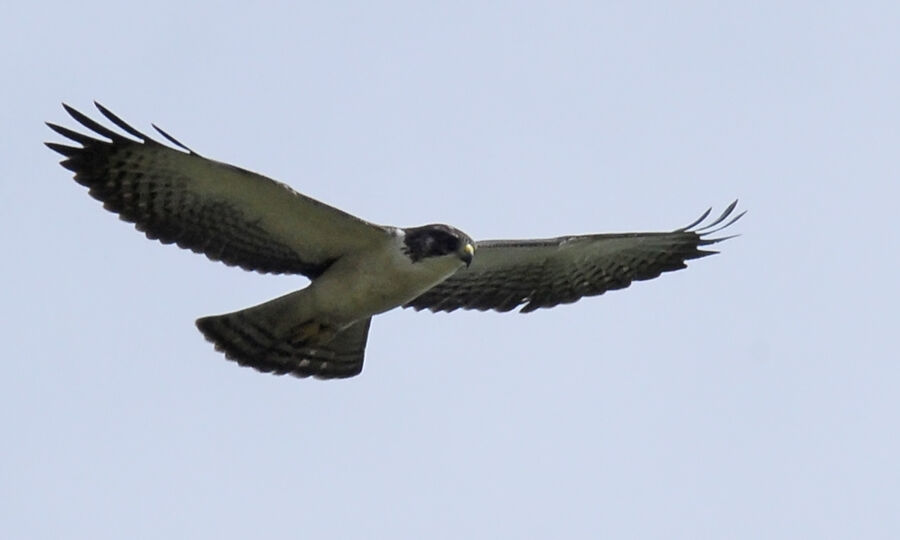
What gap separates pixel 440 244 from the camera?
13344mm

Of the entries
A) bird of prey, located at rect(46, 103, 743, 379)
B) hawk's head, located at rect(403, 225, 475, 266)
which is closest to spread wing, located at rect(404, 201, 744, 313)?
bird of prey, located at rect(46, 103, 743, 379)

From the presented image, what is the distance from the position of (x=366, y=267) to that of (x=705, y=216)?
9.08 ft

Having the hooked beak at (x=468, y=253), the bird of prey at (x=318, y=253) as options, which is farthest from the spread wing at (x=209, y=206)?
the hooked beak at (x=468, y=253)

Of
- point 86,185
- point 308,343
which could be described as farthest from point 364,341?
point 86,185

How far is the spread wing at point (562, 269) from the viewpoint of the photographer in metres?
14.7

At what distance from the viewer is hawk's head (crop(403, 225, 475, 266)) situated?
13344 millimetres

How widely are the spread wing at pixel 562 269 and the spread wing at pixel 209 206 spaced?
4.09 feet

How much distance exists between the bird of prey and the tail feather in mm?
10

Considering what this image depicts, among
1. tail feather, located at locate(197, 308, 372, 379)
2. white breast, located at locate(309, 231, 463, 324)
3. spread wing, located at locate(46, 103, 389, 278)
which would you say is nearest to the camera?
spread wing, located at locate(46, 103, 389, 278)

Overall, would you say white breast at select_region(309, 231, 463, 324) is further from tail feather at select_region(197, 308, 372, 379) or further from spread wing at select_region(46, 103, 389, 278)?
tail feather at select_region(197, 308, 372, 379)

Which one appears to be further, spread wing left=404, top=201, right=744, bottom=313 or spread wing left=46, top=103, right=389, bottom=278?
spread wing left=404, top=201, right=744, bottom=313

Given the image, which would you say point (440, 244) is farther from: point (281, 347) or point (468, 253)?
point (281, 347)

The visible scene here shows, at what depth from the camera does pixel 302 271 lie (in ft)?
46.3

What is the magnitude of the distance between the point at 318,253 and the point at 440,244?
3.65ft
